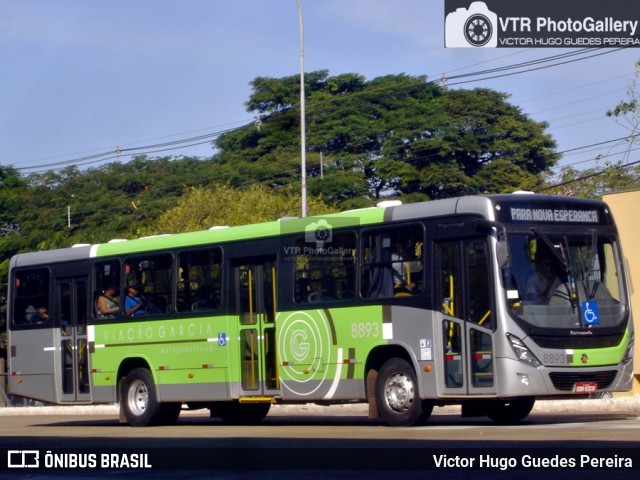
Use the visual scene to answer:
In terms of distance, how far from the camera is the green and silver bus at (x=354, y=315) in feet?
50.3

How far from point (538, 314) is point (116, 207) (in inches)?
1849

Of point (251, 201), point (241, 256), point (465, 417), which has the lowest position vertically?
point (465, 417)

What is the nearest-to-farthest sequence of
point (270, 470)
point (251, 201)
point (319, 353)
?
point (270, 470) → point (319, 353) → point (251, 201)

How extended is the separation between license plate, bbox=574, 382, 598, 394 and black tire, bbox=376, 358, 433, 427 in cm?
208

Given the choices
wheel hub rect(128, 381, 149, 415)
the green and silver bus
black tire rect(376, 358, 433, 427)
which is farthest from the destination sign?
wheel hub rect(128, 381, 149, 415)

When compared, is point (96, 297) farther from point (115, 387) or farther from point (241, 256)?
point (241, 256)

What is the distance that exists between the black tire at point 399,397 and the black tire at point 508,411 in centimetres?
134

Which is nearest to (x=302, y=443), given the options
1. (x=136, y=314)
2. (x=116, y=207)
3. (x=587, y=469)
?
(x=587, y=469)

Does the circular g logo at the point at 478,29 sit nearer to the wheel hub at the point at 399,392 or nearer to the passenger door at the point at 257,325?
the passenger door at the point at 257,325

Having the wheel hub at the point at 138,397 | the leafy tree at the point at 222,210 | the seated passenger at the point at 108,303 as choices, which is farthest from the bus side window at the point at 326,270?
the leafy tree at the point at 222,210

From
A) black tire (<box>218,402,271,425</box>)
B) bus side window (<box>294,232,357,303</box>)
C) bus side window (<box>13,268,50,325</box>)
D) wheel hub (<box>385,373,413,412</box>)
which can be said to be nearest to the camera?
wheel hub (<box>385,373,413,412</box>)

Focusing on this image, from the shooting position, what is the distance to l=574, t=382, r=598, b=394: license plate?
1529cm

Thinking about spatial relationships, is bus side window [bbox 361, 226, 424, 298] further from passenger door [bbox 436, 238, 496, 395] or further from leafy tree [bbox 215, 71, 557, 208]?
leafy tree [bbox 215, 71, 557, 208]

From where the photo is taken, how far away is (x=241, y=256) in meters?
18.8
